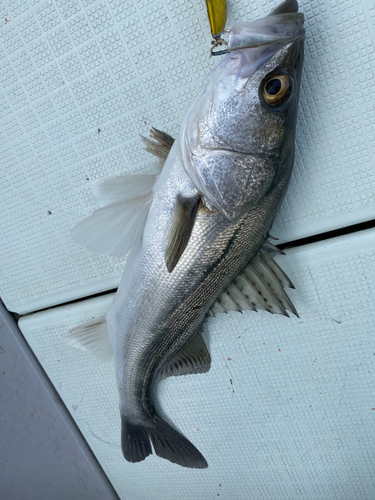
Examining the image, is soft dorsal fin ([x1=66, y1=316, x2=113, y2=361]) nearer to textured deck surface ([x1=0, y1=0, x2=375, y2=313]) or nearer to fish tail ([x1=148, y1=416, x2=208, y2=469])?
textured deck surface ([x1=0, y1=0, x2=375, y2=313])

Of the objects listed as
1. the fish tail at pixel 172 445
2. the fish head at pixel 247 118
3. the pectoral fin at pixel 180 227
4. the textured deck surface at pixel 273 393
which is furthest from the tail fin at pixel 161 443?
the fish head at pixel 247 118

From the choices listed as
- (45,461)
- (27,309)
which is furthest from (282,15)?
(45,461)

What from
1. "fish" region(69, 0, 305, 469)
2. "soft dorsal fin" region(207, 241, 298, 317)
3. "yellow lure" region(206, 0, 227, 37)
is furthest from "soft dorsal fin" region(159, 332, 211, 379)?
"yellow lure" region(206, 0, 227, 37)

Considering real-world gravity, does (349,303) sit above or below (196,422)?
above

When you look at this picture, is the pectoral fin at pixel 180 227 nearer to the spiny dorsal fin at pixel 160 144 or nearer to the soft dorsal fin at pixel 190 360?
the spiny dorsal fin at pixel 160 144

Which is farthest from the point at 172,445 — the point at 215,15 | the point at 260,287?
the point at 215,15

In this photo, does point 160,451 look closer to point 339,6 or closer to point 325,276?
point 325,276
